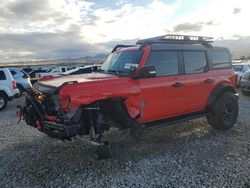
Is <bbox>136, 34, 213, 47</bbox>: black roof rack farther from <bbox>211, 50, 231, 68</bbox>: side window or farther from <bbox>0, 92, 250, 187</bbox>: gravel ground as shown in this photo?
<bbox>0, 92, 250, 187</bbox>: gravel ground

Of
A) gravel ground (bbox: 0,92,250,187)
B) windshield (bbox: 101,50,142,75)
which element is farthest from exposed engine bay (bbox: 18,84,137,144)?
windshield (bbox: 101,50,142,75)

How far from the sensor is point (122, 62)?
21.6ft

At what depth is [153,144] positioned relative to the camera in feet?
21.6

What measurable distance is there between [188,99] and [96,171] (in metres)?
2.72

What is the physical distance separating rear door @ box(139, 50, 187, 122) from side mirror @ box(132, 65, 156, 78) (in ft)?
0.42

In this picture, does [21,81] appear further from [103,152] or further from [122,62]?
[103,152]

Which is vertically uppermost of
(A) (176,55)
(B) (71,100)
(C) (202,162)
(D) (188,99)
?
(A) (176,55)

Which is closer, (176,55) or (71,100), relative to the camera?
(71,100)

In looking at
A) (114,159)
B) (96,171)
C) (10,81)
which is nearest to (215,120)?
(114,159)

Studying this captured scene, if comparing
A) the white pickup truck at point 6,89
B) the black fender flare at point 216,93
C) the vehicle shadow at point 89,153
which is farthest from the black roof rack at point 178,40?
the white pickup truck at point 6,89

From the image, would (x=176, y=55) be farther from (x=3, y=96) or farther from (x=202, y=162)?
(x=3, y=96)

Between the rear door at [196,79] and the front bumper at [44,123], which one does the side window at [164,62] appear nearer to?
the rear door at [196,79]

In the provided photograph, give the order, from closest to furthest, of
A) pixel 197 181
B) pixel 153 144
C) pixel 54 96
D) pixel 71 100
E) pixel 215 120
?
pixel 197 181 < pixel 71 100 < pixel 54 96 < pixel 153 144 < pixel 215 120

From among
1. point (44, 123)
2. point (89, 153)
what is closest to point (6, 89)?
point (89, 153)
